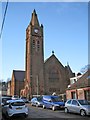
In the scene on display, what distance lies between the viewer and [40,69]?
71250 millimetres

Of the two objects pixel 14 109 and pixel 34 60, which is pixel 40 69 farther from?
pixel 14 109

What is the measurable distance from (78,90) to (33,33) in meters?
42.6

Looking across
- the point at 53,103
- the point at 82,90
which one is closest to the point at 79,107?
the point at 53,103

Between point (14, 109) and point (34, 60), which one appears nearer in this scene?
point (14, 109)

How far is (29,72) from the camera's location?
232 feet

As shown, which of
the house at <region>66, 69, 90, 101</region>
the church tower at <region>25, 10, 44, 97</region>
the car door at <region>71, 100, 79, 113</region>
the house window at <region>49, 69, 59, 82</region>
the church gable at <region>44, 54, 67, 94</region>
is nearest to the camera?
the car door at <region>71, 100, 79, 113</region>

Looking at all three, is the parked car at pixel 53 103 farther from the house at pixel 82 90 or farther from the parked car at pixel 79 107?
the house at pixel 82 90

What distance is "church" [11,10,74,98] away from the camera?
69938mm

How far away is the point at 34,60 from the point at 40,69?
11.4 ft

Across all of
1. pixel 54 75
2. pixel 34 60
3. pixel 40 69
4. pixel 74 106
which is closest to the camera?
pixel 74 106

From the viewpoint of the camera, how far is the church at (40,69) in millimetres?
Result: 69938

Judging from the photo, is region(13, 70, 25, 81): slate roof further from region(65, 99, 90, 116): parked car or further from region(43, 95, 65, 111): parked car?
region(65, 99, 90, 116): parked car

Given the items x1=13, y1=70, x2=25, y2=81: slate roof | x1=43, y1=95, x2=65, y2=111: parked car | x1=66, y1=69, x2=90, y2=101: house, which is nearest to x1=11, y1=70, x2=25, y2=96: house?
x1=13, y1=70, x2=25, y2=81: slate roof

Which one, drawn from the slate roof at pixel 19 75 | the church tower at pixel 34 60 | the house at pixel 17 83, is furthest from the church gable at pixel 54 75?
the slate roof at pixel 19 75
